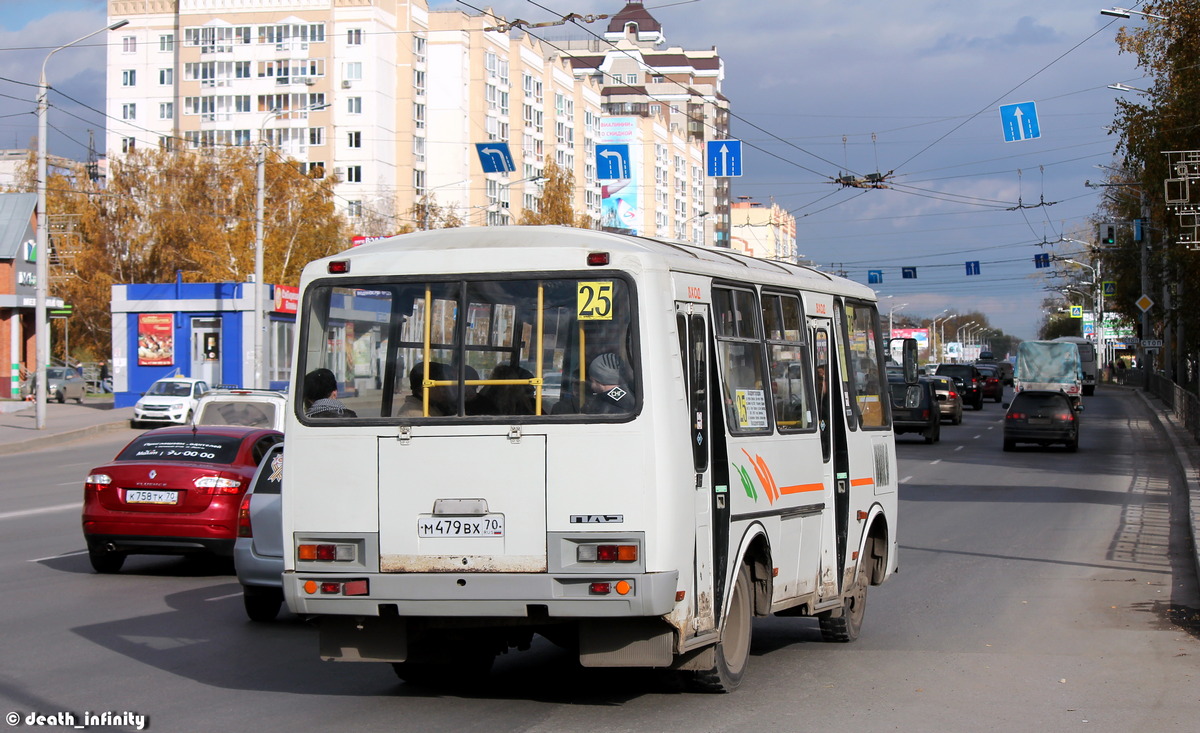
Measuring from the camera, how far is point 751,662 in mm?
9242

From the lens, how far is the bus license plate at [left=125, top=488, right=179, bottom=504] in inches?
A: 508

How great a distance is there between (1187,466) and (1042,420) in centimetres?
699

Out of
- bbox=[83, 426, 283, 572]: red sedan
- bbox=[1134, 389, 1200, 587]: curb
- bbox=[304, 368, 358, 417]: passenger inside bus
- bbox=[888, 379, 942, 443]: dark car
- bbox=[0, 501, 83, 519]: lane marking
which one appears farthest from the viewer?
bbox=[888, 379, 942, 443]: dark car

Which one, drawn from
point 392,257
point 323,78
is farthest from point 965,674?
point 323,78

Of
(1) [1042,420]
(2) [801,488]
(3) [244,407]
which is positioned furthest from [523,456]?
(1) [1042,420]

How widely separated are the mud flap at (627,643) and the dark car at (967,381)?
189 ft

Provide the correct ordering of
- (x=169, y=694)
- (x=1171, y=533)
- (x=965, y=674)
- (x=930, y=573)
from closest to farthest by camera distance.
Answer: (x=169, y=694)
(x=965, y=674)
(x=930, y=573)
(x=1171, y=533)

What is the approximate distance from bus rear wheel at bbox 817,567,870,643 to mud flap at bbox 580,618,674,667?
2.97 meters

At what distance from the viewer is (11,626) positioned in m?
10.3

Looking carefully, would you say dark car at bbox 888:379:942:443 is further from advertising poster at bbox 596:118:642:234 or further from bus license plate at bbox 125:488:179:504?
advertising poster at bbox 596:118:642:234

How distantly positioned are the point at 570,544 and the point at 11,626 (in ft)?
18.1

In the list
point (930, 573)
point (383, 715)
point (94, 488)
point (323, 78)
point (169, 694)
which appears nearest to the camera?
point (383, 715)

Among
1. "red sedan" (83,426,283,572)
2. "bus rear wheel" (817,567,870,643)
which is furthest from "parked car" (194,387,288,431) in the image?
"bus rear wheel" (817,567,870,643)

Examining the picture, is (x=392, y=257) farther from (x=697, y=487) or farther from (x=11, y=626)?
(x=11, y=626)
